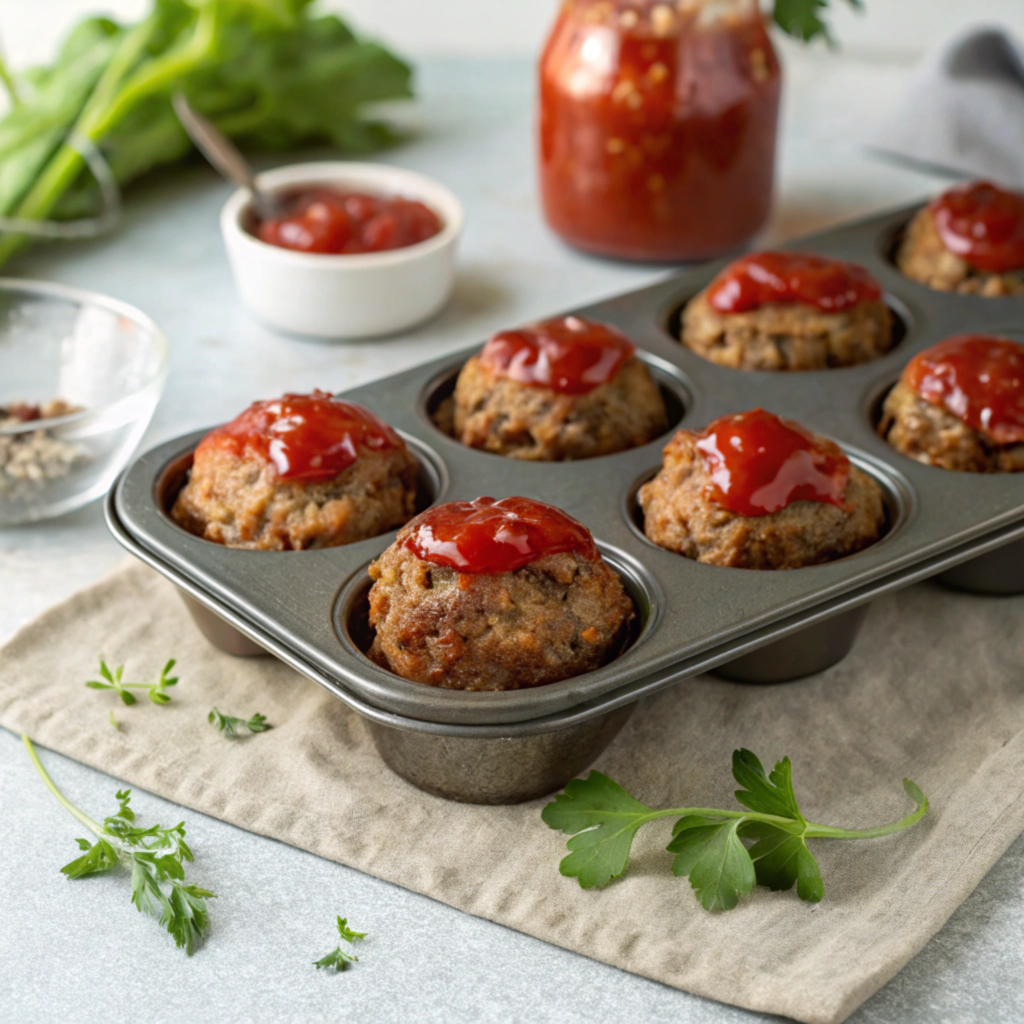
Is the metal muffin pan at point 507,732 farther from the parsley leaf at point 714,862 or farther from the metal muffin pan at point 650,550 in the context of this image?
the parsley leaf at point 714,862

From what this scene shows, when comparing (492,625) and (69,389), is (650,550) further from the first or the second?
(69,389)

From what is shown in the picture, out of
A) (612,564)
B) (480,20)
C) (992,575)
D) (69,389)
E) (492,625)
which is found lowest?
(69,389)

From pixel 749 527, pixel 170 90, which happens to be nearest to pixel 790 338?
pixel 749 527

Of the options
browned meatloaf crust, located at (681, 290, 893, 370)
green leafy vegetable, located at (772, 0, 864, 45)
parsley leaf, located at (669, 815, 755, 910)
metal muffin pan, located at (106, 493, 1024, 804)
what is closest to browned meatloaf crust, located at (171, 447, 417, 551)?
metal muffin pan, located at (106, 493, 1024, 804)

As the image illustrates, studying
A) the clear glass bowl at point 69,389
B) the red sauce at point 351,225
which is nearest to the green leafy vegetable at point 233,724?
the clear glass bowl at point 69,389

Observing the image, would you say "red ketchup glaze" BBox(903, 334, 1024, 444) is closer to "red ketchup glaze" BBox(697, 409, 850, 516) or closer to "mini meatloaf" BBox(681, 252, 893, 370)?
"mini meatloaf" BBox(681, 252, 893, 370)

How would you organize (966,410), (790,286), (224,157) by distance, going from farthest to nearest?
(224,157)
(790,286)
(966,410)
